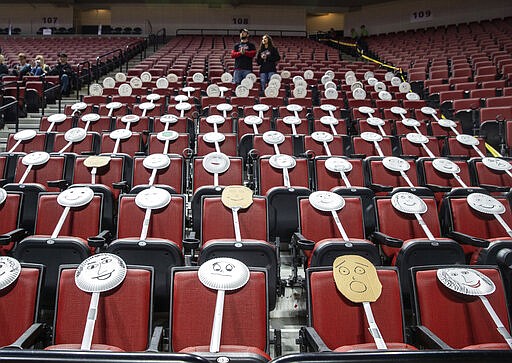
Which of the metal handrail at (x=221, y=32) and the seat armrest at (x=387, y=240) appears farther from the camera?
the metal handrail at (x=221, y=32)

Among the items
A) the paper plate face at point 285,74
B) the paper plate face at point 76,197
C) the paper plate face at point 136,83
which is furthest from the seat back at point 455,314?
the paper plate face at point 285,74

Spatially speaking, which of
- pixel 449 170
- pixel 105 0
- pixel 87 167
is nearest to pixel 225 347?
pixel 87 167

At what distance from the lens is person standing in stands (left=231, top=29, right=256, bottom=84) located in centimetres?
534

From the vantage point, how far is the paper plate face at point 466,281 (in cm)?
134

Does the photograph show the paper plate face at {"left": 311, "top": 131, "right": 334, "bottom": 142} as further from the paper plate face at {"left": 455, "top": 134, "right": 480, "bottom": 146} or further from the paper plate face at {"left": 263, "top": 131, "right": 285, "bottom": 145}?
the paper plate face at {"left": 455, "top": 134, "right": 480, "bottom": 146}

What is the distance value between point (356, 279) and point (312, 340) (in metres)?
0.26

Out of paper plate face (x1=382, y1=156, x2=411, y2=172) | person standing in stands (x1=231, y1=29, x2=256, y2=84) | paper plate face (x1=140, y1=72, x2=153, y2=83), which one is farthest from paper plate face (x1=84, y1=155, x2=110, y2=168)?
paper plate face (x1=140, y1=72, x2=153, y2=83)

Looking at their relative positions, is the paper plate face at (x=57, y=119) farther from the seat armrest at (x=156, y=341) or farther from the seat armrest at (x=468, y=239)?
the seat armrest at (x=468, y=239)

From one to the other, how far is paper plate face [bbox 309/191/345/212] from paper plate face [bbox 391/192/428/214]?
0.91 ft

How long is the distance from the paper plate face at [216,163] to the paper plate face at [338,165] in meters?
0.65

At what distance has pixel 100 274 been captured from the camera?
1294 mm

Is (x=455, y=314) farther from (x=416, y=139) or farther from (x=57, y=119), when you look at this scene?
(x=57, y=119)

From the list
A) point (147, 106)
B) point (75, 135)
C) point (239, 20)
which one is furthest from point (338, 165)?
point (239, 20)

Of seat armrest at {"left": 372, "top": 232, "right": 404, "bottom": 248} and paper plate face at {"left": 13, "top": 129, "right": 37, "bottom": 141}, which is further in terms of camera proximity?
paper plate face at {"left": 13, "top": 129, "right": 37, "bottom": 141}
